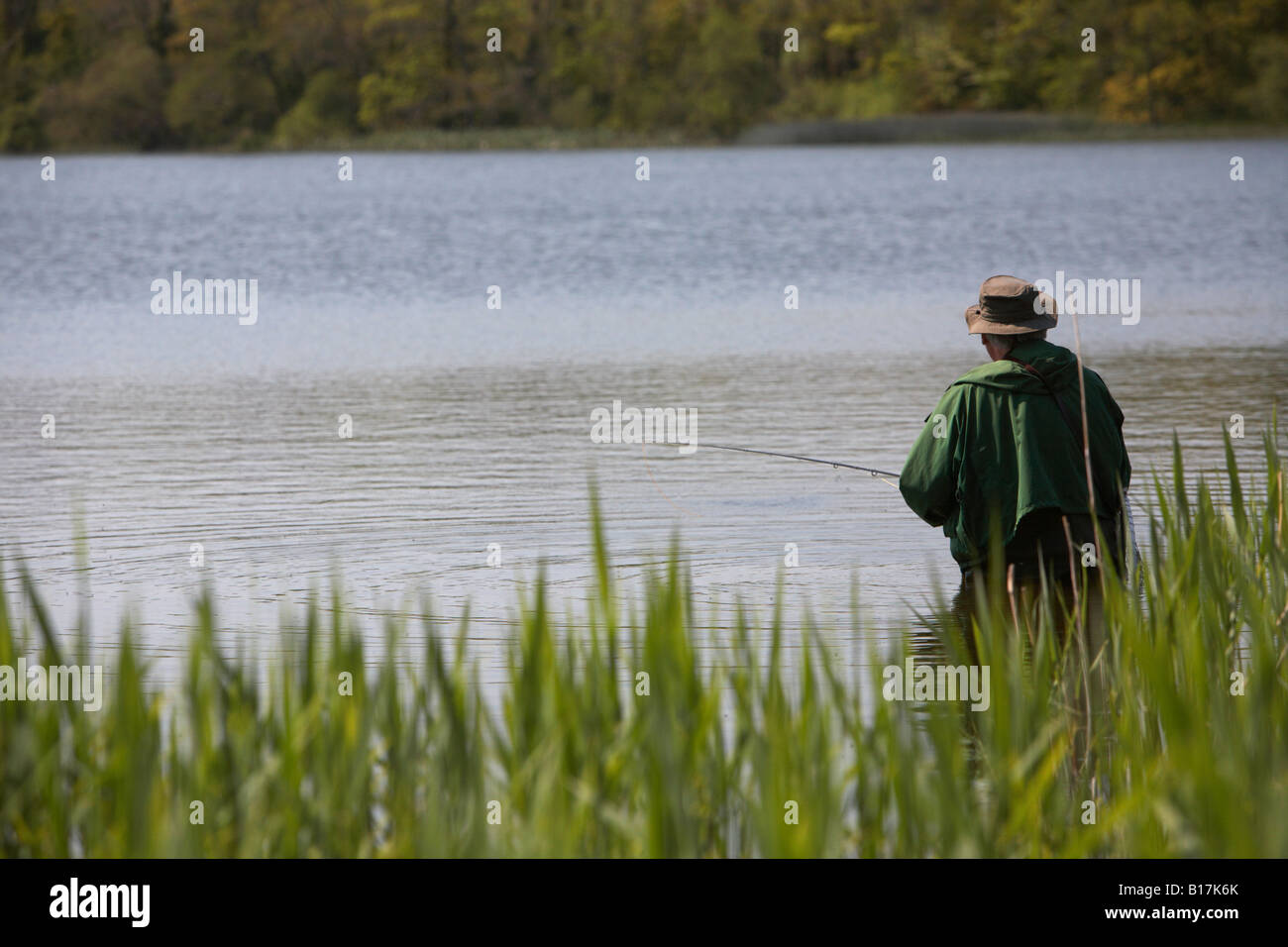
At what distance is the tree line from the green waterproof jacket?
3229 inches

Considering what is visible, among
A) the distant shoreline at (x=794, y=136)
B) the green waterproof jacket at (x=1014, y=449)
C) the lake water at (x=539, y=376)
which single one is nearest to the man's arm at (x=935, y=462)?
the green waterproof jacket at (x=1014, y=449)

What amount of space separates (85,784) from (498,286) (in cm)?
2380

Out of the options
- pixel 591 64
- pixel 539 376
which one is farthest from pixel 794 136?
pixel 539 376

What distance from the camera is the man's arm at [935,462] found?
6.20m

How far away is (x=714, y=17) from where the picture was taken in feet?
310

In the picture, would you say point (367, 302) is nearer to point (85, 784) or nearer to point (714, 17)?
point (85, 784)

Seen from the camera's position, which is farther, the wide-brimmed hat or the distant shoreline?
the distant shoreline

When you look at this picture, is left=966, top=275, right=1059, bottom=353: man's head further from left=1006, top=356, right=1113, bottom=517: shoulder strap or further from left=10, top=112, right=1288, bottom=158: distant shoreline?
left=10, top=112, right=1288, bottom=158: distant shoreline

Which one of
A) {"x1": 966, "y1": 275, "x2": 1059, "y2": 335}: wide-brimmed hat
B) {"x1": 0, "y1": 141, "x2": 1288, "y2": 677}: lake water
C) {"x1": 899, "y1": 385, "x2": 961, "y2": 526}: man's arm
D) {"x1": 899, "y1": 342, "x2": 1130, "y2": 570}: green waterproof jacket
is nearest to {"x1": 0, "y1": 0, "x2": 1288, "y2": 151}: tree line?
{"x1": 0, "y1": 141, "x2": 1288, "y2": 677}: lake water

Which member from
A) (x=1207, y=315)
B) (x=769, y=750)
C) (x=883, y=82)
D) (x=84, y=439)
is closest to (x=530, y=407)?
(x=84, y=439)

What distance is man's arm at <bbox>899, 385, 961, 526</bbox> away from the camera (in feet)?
20.4

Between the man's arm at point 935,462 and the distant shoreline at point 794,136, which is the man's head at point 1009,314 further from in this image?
the distant shoreline at point 794,136

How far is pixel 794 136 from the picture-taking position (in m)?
88.4

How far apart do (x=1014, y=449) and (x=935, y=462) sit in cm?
26
